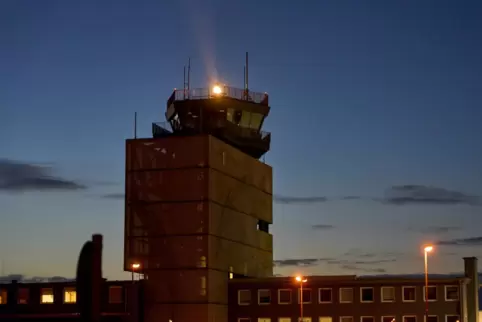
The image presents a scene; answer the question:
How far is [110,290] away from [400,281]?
33.3 metres

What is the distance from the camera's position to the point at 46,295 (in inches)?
4412

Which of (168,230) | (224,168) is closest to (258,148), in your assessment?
(224,168)

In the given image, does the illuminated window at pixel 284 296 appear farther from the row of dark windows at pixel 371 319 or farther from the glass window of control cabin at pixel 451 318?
the glass window of control cabin at pixel 451 318

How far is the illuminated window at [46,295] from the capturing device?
11175cm

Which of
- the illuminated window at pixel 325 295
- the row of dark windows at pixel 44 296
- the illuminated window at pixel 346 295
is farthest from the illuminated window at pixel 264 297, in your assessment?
the row of dark windows at pixel 44 296

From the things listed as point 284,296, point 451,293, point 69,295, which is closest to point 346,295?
point 284,296

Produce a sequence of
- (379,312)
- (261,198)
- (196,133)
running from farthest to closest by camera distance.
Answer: (261,198)
(196,133)
(379,312)

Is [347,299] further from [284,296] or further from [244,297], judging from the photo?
[244,297]

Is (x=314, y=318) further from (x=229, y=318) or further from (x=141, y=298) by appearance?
(x=141, y=298)

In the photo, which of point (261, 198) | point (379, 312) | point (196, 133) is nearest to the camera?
point (379, 312)

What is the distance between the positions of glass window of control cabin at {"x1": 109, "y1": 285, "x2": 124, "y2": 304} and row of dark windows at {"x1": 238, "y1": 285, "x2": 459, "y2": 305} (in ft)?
45.3

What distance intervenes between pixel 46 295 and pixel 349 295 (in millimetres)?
36116

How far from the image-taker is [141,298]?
10438cm

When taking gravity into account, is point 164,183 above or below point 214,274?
above
